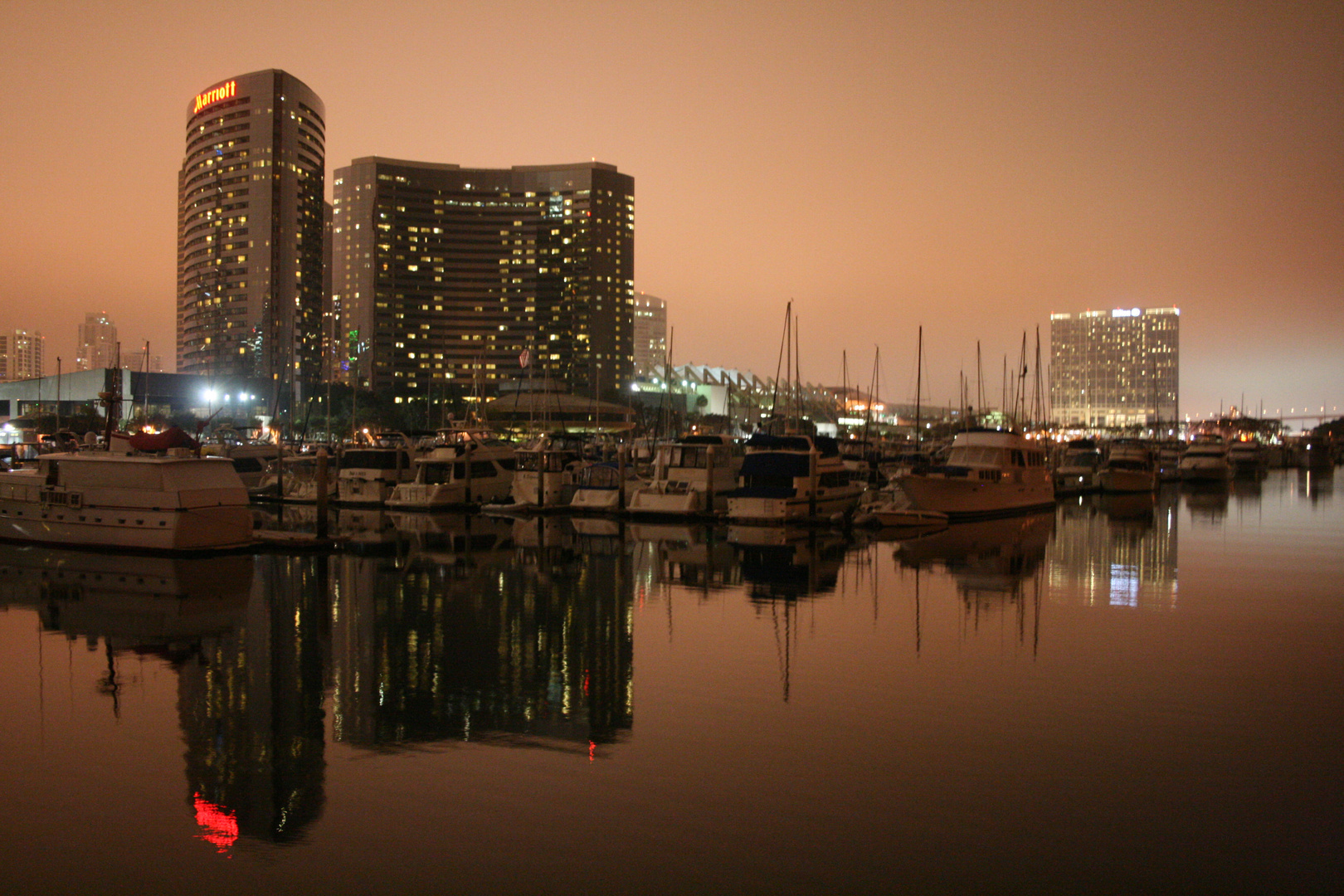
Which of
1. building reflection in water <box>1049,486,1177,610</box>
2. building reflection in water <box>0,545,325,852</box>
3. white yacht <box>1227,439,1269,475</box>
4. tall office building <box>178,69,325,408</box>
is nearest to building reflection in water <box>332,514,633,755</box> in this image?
building reflection in water <box>0,545,325,852</box>

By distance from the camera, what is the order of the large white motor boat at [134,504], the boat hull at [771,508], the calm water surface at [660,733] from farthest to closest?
the boat hull at [771,508] < the large white motor boat at [134,504] < the calm water surface at [660,733]

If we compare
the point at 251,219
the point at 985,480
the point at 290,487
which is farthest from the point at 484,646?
the point at 251,219

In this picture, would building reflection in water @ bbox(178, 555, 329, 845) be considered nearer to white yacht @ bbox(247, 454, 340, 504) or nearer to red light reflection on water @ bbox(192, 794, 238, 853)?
red light reflection on water @ bbox(192, 794, 238, 853)

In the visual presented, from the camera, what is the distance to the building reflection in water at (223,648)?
8.13 meters

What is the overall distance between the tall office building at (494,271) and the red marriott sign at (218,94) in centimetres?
3125

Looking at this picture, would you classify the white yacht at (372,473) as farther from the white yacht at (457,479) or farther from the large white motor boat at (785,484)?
the large white motor boat at (785,484)

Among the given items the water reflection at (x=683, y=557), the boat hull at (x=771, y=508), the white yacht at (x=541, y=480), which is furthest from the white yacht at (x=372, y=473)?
the boat hull at (x=771, y=508)

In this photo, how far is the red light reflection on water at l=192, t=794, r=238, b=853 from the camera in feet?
23.7

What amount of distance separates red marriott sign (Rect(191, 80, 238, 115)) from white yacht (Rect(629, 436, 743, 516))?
158 m

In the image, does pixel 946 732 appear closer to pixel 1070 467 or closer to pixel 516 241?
pixel 1070 467

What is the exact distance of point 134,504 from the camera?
70.6 ft

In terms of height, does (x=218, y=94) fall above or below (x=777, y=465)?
above

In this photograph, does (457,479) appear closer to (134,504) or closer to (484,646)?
(134,504)

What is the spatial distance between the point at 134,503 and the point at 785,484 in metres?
17.7
